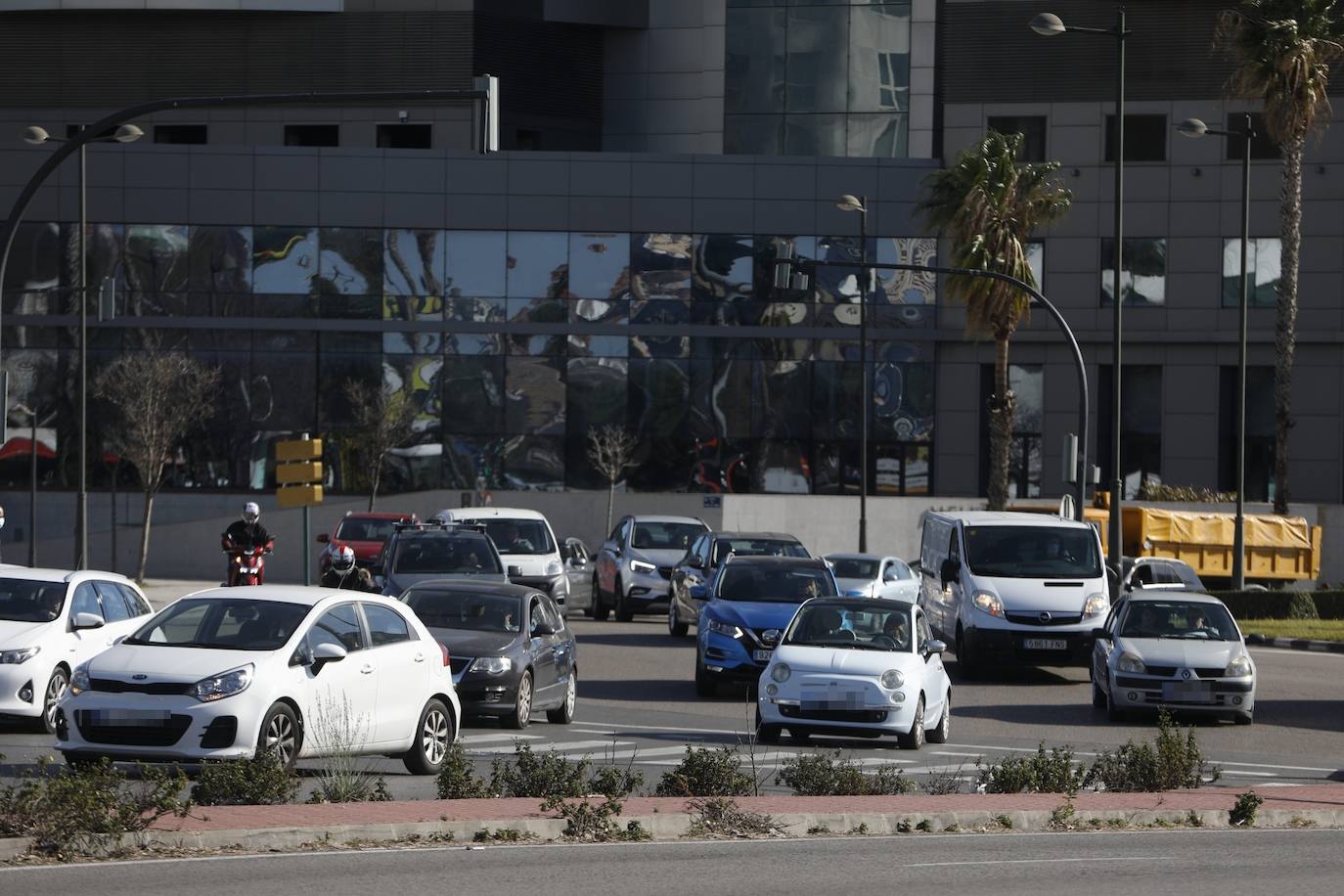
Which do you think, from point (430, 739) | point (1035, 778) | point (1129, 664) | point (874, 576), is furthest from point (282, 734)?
point (874, 576)

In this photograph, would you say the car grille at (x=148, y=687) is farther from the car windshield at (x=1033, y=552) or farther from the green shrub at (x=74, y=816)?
the car windshield at (x=1033, y=552)

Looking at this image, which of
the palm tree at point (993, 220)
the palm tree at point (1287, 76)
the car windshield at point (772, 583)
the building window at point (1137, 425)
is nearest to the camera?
the car windshield at point (772, 583)

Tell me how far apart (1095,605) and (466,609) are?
10.5 meters

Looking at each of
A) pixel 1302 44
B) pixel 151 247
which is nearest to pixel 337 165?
pixel 151 247

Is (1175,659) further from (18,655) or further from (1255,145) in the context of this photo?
(1255,145)

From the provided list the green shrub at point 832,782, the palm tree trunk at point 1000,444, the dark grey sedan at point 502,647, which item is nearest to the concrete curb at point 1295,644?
the palm tree trunk at point 1000,444

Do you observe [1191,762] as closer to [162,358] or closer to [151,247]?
[162,358]

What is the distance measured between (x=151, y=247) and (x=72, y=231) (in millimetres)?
2590

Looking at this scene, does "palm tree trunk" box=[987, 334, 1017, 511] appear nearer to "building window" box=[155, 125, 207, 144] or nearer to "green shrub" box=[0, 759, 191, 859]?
"building window" box=[155, 125, 207, 144]

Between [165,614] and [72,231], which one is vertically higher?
[72,231]

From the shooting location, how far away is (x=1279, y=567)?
156ft

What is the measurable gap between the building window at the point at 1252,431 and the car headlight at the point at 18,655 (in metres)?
48.7

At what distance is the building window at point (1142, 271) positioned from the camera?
203 ft

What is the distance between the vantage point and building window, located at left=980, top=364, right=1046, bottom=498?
62.3m
